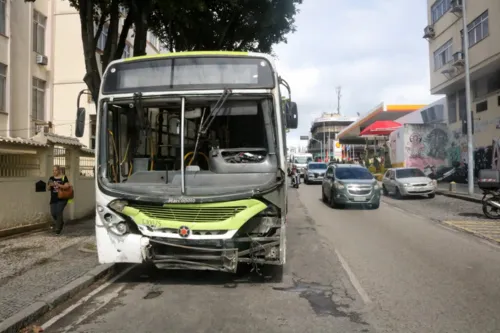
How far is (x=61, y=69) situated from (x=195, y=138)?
2001 cm

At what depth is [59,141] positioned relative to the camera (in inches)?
475

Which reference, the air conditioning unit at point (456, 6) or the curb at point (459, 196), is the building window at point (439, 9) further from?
the curb at point (459, 196)

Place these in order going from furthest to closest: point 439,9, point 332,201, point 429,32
Answer: point 429,32 → point 439,9 → point 332,201

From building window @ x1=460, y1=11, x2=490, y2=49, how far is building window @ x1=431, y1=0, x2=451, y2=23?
4.04m

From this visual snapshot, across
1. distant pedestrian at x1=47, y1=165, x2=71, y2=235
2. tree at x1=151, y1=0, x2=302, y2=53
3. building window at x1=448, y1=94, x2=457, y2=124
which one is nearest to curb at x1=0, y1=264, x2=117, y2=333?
distant pedestrian at x1=47, y1=165, x2=71, y2=235

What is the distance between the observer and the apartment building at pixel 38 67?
1762 centimetres

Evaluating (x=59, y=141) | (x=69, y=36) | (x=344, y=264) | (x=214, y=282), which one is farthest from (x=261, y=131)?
(x=69, y=36)

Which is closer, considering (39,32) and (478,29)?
(39,32)

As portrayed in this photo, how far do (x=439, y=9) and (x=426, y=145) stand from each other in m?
9.28

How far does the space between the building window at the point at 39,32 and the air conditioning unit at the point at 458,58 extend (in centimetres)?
2217

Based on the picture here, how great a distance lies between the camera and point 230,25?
15.7m

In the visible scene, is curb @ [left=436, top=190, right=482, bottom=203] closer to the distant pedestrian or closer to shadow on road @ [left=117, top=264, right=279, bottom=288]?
shadow on road @ [left=117, top=264, right=279, bottom=288]

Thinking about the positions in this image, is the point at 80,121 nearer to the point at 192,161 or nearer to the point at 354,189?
the point at 192,161

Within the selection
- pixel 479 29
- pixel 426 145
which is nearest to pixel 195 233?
pixel 479 29
